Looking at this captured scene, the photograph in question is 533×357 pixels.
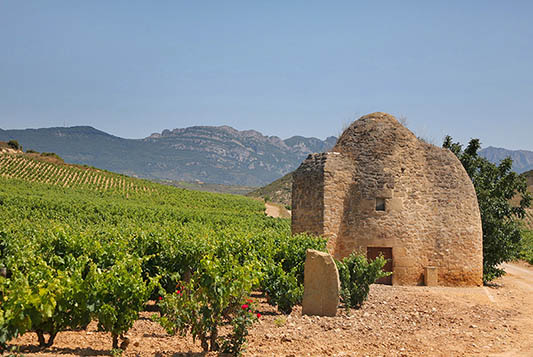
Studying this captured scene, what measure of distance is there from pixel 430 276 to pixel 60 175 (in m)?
65.6

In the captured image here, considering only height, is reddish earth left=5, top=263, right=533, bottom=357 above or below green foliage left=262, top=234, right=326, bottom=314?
below

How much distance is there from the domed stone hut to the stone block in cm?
3

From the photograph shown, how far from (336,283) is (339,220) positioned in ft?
16.6

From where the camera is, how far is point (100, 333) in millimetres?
8766

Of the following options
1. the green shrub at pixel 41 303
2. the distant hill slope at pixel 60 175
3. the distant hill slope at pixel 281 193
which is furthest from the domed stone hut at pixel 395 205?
the distant hill slope at pixel 281 193

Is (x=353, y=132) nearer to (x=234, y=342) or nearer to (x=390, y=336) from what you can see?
(x=390, y=336)

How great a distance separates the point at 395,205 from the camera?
15.4 meters

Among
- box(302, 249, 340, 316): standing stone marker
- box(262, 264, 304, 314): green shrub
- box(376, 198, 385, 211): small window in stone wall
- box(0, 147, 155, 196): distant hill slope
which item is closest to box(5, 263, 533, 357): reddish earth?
box(262, 264, 304, 314): green shrub

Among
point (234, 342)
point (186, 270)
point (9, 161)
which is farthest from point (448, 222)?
point (9, 161)

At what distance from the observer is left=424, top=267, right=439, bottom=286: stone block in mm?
15547

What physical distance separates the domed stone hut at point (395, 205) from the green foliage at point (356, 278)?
285 centimetres

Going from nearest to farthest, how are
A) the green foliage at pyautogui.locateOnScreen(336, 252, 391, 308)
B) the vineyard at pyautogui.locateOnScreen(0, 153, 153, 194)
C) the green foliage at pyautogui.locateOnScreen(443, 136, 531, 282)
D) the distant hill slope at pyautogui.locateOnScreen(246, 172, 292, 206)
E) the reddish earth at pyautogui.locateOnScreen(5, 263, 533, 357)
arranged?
the reddish earth at pyautogui.locateOnScreen(5, 263, 533, 357)
the green foliage at pyautogui.locateOnScreen(336, 252, 391, 308)
the green foliage at pyautogui.locateOnScreen(443, 136, 531, 282)
the vineyard at pyautogui.locateOnScreen(0, 153, 153, 194)
the distant hill slope at pyautogui.locateOnScreen(246, 172, 292, 206)

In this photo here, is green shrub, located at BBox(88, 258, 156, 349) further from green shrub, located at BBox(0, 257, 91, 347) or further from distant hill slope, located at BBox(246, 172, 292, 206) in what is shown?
distant hill slope, located at BBox(246, 172, 292, 206)

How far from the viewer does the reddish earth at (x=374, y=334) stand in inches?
310
